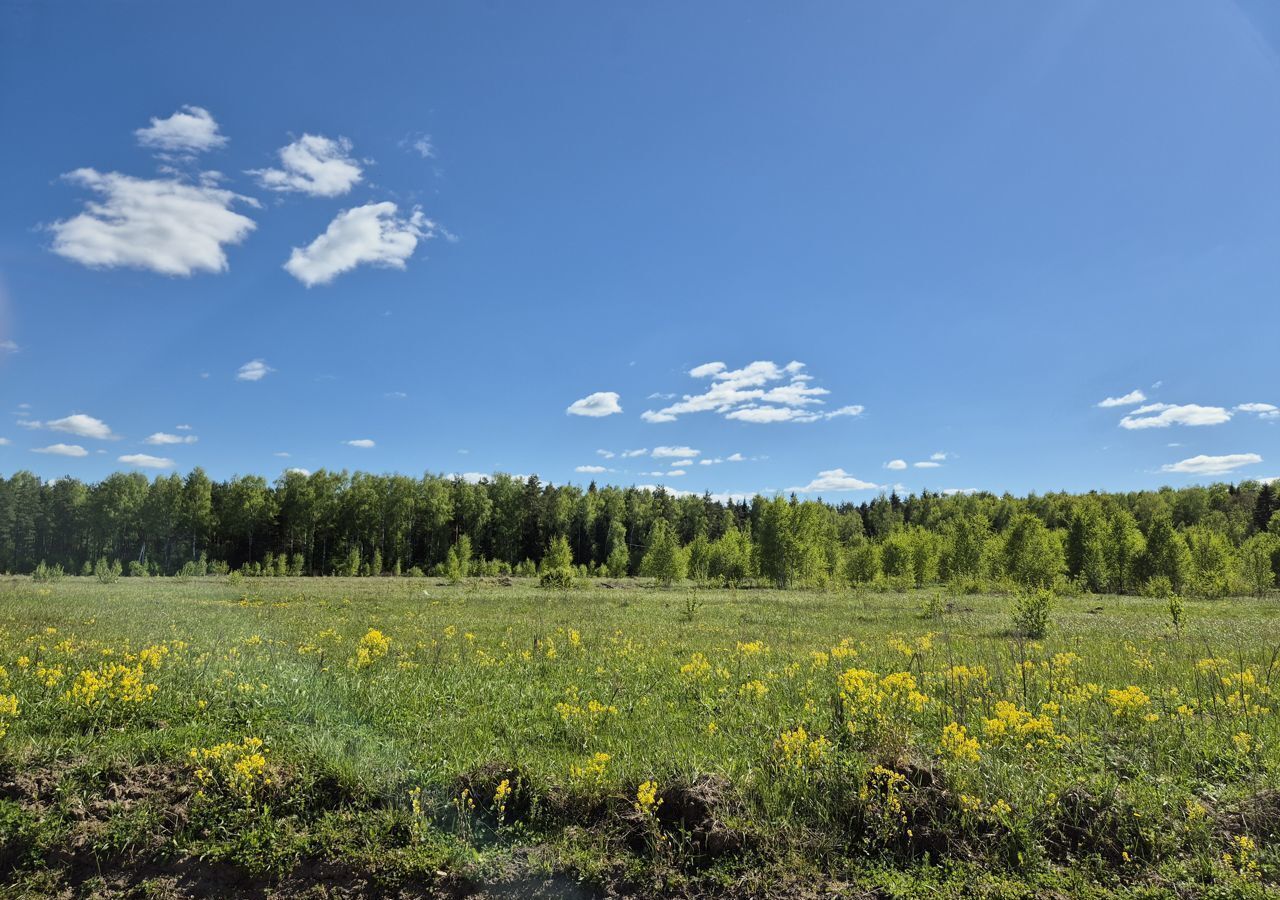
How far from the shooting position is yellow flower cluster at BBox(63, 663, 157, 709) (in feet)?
24.5

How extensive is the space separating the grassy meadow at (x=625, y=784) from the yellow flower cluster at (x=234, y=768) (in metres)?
0.03

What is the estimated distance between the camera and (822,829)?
5.46 metres

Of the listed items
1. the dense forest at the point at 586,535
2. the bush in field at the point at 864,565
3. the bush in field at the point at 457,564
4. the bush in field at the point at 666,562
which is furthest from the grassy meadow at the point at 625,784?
the bush in field at the point at 864,565

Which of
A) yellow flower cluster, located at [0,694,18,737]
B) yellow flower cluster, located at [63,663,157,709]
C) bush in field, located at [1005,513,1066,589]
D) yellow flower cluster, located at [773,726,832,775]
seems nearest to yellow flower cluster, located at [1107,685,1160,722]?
yellow flower cluster, located at [773,726,832,775]

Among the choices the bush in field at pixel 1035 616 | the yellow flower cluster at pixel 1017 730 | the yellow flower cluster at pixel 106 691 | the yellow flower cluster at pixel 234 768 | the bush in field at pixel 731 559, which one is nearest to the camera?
the yellow flower cluster at pixel 234 768

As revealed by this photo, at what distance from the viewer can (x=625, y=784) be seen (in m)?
6.00

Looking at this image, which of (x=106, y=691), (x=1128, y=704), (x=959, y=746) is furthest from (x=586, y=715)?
(x=1128, y=704)

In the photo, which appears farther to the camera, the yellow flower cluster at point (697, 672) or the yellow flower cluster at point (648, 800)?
the yellow flower cluster at point (697, 672)

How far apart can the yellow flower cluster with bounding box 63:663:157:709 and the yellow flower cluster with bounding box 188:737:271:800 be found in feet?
6.64

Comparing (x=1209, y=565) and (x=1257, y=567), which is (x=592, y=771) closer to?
(x=1209, y=565)

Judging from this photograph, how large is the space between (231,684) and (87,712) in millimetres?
1500

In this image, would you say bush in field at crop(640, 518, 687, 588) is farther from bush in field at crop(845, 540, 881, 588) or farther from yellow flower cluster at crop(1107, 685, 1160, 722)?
yellow flower cluster at crop(1107, 685, 1160, 722)

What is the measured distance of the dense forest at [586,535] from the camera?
5625 centimetres

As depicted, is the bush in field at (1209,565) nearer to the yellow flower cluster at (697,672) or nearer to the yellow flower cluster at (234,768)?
the yellow flower cluster at (697,672)
